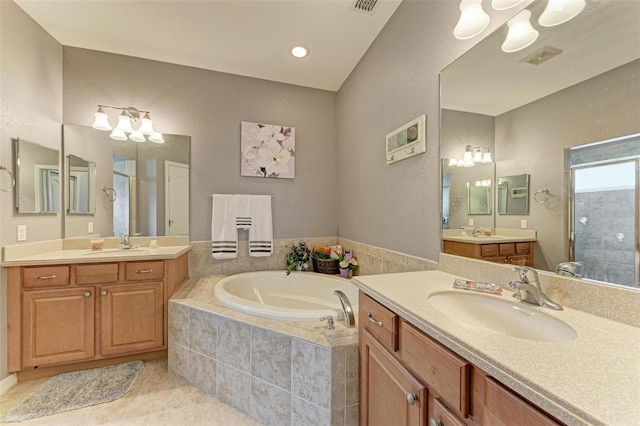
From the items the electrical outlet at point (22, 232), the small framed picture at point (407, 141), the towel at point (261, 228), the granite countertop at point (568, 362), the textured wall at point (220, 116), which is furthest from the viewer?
the towel at point (261, 228)

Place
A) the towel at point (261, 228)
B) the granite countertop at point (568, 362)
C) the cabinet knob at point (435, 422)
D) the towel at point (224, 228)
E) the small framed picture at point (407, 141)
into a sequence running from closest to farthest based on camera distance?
1. the granite countertop at point (568, 362)
2. the cabinet knob at point (435, 422)
3. the small framed picture at point (407, 141)
4. the towel at point (224, 228)
5. the towel at point (261, 228)

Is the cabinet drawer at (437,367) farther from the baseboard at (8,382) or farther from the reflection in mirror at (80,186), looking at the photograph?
the reflection in mirror at (80,186)

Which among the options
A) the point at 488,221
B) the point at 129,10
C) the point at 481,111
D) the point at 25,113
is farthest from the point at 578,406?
the point at 25,113

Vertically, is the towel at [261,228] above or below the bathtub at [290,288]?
above

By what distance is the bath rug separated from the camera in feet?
5.01

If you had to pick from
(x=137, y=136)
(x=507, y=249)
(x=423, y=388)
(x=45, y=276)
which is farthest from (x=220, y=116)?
(x=423, y=388)

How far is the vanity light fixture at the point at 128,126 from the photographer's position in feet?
7.34

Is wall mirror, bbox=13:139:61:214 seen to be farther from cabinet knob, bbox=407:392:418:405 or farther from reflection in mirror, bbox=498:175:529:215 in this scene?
reflection in mirror, bbox=498:175:529:215

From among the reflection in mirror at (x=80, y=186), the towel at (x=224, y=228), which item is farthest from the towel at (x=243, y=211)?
the reflection in mirror at (x=80, y=186)

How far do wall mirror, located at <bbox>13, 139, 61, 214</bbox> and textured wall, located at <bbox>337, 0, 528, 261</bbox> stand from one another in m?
2.57

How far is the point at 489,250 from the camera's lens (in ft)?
3.95

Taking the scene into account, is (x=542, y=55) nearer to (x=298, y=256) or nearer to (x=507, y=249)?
(x=507, y=249)

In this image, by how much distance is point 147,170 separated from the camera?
244 cm

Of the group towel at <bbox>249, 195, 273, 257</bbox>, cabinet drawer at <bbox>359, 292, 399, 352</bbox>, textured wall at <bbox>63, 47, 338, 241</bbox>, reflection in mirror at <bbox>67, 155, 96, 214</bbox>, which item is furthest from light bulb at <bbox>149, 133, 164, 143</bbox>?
cabinet drawer at <bbox>359, 292, 399, 352</bbox>
